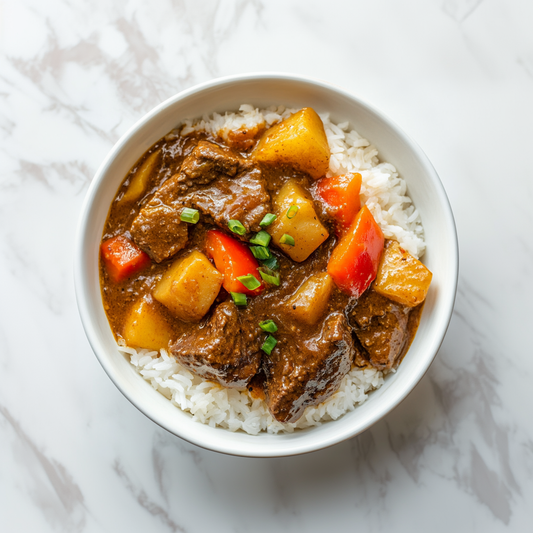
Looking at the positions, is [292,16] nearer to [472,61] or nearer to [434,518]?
[472,61]

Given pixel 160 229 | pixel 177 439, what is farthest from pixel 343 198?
pixel 177 439

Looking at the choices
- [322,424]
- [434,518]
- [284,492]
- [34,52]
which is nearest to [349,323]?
[322,424]

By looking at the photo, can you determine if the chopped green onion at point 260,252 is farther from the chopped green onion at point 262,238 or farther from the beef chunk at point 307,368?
the beef chunk at point 307,368

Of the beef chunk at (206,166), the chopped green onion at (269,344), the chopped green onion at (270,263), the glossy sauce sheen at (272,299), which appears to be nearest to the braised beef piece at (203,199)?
the beef chunk at (206,166)

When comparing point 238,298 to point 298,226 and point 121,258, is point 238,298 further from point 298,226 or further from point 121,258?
point 121,258

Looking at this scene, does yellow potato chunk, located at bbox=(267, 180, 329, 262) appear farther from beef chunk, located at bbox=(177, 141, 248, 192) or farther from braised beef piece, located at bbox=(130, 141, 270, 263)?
beef chunk, located at bbox=(177, 141, 248, 192)

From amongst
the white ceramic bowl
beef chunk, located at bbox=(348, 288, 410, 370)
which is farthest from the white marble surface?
beef chunk, located at bbox=(348, 288, 410, 370)
